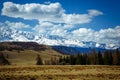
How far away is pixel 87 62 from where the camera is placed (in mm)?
134125

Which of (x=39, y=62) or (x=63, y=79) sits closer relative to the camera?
(x=63, y=79)

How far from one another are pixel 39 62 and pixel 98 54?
142 ft

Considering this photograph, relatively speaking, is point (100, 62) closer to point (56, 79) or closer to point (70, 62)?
point (70, 62)

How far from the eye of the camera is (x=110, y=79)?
A: 3653 centimetres

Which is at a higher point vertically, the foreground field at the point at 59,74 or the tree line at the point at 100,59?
the foreground field at the point at 59,74

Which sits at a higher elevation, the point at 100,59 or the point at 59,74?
the point at 59,74

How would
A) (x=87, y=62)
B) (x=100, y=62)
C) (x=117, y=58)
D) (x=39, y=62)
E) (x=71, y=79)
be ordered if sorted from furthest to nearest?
1. (x=39, y=62)
2. (x=87, y=62)
3. (x=100, y=62)
4. (x=117, y=58)
5. (x=71, y=79)

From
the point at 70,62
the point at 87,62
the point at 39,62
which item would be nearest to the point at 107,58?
the point at 87,62

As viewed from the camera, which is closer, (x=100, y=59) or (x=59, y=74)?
(x=59, y=74)

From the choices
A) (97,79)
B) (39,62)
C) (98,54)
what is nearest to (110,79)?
(97,79)

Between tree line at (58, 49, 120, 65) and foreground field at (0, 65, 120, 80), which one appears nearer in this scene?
foreground field at (0, 65, 120, 80)

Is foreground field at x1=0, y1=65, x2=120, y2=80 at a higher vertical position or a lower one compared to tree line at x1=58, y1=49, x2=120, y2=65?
higher

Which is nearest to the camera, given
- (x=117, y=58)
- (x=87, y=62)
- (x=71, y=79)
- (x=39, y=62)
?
(x=71, y=79)

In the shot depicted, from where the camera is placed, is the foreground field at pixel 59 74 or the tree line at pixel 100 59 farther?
the tree line at pixel 100 59
